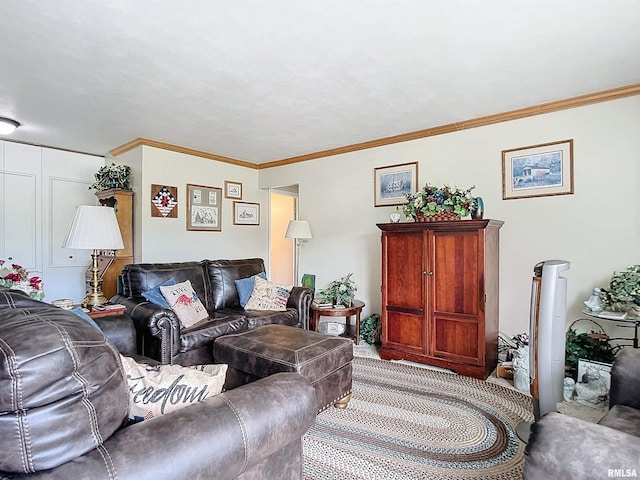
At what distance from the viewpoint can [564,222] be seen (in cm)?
308

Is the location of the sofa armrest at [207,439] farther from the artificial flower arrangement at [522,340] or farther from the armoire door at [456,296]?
the artificial flower arrangement at [522,340]

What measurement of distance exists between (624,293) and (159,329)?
346 cm

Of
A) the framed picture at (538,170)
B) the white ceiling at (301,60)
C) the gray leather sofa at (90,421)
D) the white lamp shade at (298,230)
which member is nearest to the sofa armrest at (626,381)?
the gray leather sofa at (90,421)

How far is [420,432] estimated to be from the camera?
2129 mm

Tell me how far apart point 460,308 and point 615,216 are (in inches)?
56.8

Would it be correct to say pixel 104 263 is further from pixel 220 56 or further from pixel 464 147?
pixel 464 147

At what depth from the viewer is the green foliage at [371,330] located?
4047 mm

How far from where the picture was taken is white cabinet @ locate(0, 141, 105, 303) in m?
4.39

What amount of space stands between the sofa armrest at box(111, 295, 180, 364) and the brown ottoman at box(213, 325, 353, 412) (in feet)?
1.78

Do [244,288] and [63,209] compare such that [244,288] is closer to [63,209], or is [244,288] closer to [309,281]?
[309,281]

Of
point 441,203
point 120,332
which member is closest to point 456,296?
point 441,203

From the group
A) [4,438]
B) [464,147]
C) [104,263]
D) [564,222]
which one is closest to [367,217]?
[464,147]

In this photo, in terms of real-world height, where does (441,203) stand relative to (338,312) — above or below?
above

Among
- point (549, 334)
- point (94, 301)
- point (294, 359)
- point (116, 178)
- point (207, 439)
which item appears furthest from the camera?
point (116, 178)
